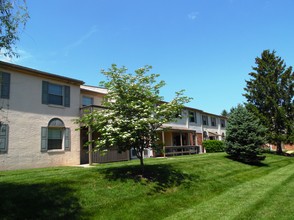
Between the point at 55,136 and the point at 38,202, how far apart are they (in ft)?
31.3

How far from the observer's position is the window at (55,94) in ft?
50.7

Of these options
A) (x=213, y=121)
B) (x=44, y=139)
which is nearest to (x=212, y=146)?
(x=213, y=121)

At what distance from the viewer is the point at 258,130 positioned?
18266 mm

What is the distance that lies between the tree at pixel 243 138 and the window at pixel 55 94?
12245 millimetres

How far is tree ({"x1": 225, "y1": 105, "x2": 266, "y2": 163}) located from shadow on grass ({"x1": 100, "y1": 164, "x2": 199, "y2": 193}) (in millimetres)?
7729

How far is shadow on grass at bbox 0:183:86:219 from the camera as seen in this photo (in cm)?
620

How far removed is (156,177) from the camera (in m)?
10.5

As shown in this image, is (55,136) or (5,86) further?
(55,136)

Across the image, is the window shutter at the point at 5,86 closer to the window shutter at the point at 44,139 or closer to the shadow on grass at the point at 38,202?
the window shutter at the point at 44,139

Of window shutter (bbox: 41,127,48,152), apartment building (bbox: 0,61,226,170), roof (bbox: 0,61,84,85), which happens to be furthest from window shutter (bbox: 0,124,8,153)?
roof (bbox: 0,61,84,85)

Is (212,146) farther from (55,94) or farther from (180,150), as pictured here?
(55,94)

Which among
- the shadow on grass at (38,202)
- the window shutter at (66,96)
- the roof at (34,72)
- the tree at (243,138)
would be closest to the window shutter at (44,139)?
the window shutter at (66,96)

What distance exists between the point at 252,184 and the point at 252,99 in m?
21.7

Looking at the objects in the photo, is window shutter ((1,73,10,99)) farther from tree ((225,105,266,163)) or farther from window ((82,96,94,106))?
tree ((225,105,266,163))
